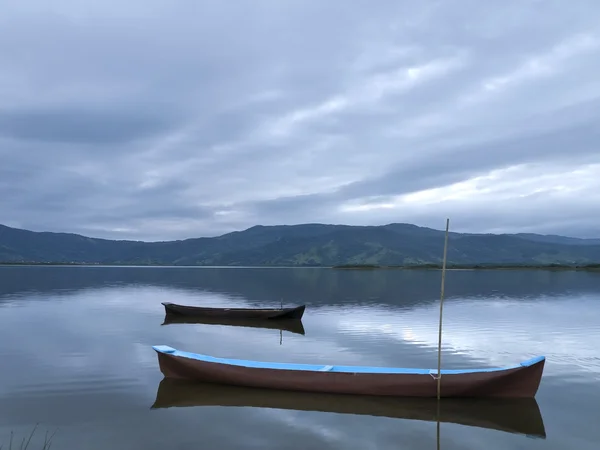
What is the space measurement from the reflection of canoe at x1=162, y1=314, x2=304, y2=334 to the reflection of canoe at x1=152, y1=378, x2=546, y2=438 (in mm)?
19702

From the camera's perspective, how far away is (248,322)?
45156 mm

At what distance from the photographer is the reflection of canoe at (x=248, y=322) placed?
4175cm

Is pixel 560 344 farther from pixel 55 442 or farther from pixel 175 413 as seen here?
pixel 55 442

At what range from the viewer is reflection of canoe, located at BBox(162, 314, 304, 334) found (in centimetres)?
4175

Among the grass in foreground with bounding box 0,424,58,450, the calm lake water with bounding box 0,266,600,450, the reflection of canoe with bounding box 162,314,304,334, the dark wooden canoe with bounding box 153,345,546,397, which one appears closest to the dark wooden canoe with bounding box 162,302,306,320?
the reflection of canoe with bounding box 162,314,304,334

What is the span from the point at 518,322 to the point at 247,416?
34.0 metres

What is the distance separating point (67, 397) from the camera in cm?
1953

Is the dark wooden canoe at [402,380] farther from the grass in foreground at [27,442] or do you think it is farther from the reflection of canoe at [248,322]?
the reflection of canoe at [248,322]

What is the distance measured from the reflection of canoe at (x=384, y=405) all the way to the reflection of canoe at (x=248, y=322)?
19.7 m

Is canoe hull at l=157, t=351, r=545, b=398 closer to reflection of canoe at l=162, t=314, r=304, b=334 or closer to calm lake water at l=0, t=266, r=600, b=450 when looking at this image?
calm lake water at l=0, t=266, r=600, b=450

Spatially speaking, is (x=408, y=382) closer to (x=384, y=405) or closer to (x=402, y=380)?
(x=402, y=380)

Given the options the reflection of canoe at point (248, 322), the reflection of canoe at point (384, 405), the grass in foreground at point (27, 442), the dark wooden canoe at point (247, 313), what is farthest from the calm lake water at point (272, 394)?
the dark wooden canoe at point (247, 313)

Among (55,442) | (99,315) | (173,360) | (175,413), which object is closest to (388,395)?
(175,413)

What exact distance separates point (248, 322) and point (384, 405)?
28.4 meters
